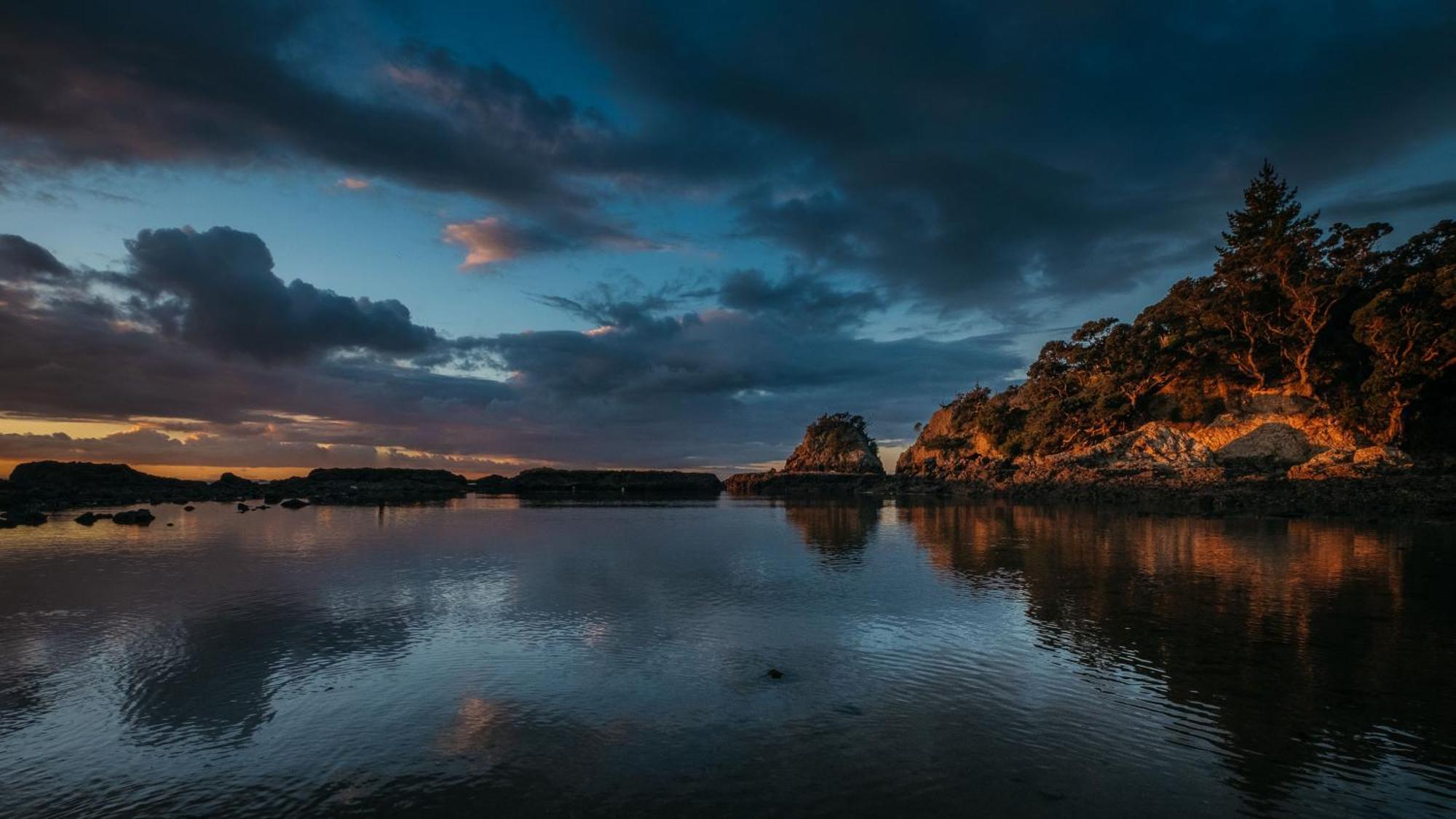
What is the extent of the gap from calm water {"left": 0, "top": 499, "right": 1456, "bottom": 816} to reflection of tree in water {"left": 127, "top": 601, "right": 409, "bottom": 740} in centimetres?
12

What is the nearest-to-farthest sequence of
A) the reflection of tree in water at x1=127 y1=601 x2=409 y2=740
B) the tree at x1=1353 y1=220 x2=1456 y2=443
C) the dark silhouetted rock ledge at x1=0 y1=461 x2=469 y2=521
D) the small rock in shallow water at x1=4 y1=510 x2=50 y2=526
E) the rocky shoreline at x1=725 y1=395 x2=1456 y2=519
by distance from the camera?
the reflection of tree in water at x1=127 y1=601 x2=409 y2=740 → the small rock in shallow water at x1=4 y1=510 x2=50 y2=526 → the rocky shoreline at x1=725 y1=395 x2=1456 y2=519 → the tree at x1=1353 y1=220 x2=1456 y2=443 → the dark silhouetted rock ledge at x1=0 y1=461 x2=469 y2=521

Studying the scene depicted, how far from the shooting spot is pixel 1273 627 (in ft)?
64.2

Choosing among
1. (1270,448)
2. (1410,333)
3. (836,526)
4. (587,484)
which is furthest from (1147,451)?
(587,484)

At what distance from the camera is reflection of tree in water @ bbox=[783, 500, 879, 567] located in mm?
39969

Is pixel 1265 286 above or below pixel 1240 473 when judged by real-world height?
above

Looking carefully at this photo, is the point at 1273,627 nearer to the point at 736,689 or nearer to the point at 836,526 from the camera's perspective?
the point at 736,689

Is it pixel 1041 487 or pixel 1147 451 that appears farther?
pixel 1041 487

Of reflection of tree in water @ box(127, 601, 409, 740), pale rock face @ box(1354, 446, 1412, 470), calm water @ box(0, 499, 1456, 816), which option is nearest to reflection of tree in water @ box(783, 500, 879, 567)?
calm water @ box(0, 499, 1456, 816)

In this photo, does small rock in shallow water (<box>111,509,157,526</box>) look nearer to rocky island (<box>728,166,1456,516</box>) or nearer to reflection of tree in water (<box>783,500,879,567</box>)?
reflection of tree in water (<box>783,500,879,567</box>)

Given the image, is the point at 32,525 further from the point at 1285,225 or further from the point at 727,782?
the point at 1285,225

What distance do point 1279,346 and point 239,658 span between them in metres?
106

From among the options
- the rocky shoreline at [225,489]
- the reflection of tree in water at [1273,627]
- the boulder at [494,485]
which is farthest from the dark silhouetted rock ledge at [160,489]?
the reflection of tree in water at [1273,627]

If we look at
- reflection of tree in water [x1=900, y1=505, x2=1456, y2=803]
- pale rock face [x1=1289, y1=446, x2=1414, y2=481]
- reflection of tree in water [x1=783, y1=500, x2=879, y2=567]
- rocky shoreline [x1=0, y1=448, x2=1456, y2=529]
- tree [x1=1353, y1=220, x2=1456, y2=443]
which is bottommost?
reflection of tree in water [x1=783, y1=500, x2=879, y2=567]

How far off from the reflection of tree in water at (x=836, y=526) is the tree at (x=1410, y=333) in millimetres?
51855
